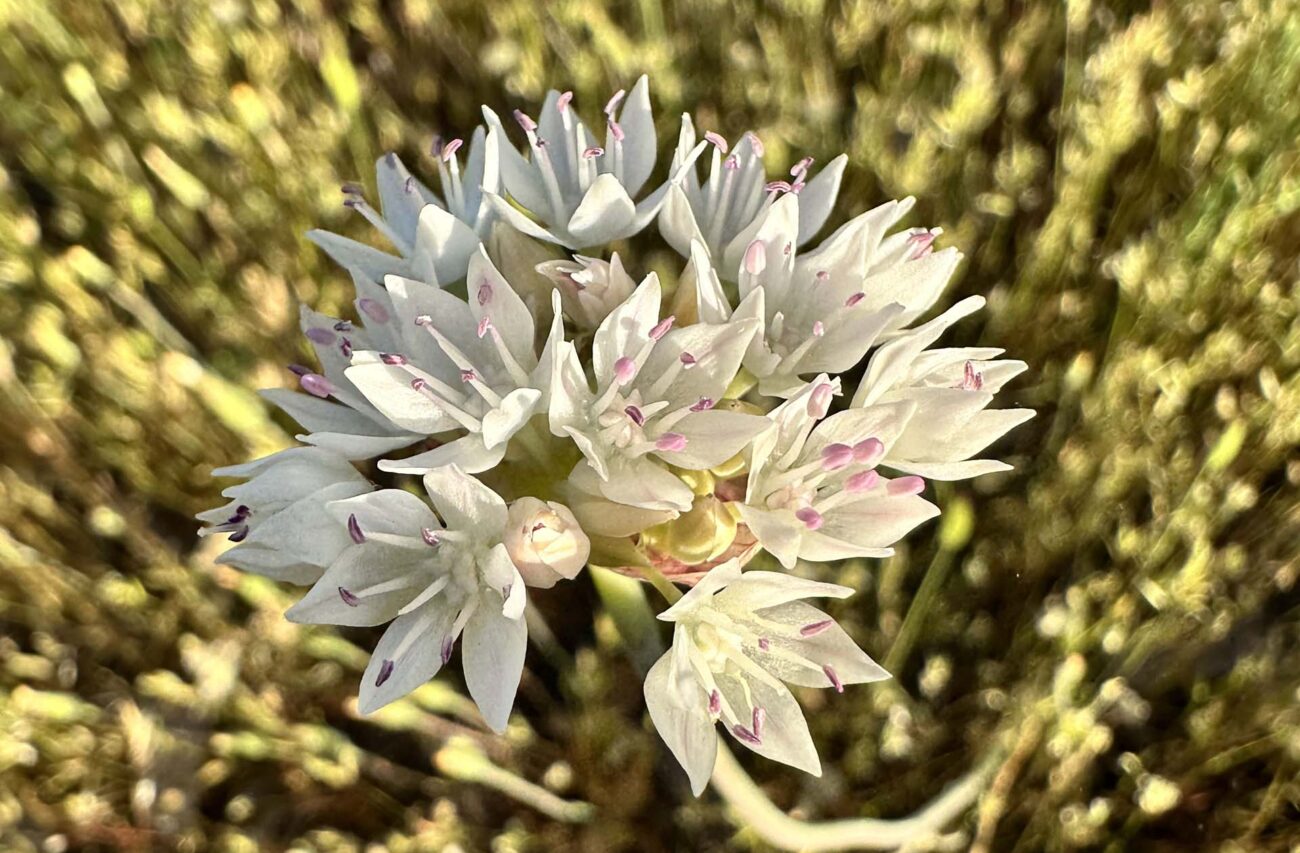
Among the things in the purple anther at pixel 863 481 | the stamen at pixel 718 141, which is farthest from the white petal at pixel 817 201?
the purple anther at pixel 863 481

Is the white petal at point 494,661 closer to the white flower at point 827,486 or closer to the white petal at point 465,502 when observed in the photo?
the white petal at point 465,502

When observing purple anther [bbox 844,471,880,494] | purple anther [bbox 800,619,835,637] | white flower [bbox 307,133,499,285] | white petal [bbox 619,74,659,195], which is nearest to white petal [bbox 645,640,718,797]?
purple anther [bbox 800,619,835,637]

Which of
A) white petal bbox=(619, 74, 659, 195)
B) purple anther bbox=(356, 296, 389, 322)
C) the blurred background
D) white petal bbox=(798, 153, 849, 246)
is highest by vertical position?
white petal bbox=(619, 74, 659, 195)

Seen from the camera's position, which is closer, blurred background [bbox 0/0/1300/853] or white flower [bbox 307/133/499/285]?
white flower [bbox 307/133/499/285]

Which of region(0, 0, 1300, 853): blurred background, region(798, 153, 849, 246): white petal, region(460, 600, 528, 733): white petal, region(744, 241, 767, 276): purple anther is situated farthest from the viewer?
region(0, 0, 1300, 853): blurred background

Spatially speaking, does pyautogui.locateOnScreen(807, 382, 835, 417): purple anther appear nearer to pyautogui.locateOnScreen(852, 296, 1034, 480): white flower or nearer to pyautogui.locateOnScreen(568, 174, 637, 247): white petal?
pyautogui.locateOnScreen(852, 296, 1034, 480): white flower

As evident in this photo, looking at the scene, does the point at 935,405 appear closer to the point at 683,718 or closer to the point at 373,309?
the point at 683,718

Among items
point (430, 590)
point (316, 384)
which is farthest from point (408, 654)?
point (316, 384)

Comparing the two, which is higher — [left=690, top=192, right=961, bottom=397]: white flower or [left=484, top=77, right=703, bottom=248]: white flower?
[left=484, top=77, right=703, bottom=248]: white flower
